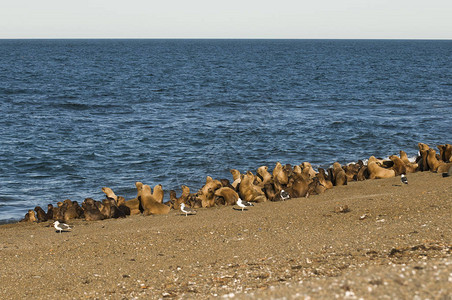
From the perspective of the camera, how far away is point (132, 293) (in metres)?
8.56

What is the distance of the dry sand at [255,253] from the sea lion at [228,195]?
1.71ft

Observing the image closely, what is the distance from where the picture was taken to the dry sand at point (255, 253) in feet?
24.1

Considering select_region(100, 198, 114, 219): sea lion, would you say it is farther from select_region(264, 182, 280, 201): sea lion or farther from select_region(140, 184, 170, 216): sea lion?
select_region(264, 182, 280, 201): sea lion

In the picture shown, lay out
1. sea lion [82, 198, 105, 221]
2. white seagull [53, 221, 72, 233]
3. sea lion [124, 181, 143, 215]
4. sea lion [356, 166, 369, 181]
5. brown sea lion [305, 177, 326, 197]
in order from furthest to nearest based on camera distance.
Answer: sea lion [356, 166, 369, 181], brown sea lion [305, 177, 326, 197], sea lion [124, 181, 143, 215], sea lion [82, 198, 105, 221], white seagull [53, 221, 72, 233]

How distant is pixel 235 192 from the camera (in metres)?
15.6

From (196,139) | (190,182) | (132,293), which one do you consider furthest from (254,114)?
(132,293)

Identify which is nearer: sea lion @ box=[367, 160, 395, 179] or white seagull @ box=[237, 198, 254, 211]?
white seagull @ box=[237, 198, 254, 211]

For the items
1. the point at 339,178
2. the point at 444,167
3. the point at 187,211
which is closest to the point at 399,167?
the point at 444,167

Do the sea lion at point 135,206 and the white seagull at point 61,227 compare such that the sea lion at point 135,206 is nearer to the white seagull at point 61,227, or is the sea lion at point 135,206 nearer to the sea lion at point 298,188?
the white seagull at point 61,227

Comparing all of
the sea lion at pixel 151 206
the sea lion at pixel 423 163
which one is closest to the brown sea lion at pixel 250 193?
the sea lion at pixel 151 206

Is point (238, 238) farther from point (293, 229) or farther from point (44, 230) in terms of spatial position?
point (44, 230)

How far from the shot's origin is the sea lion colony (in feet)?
48.9

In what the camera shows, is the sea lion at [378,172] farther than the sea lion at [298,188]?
Yes

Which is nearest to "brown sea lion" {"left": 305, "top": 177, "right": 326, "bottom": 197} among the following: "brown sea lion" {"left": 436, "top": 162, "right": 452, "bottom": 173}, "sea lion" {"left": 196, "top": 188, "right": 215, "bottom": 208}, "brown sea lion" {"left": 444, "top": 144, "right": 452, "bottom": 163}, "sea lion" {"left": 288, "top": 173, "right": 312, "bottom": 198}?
"sea lion" {"left": 288, "top": 173, "right": 312, "bottom": 198}
